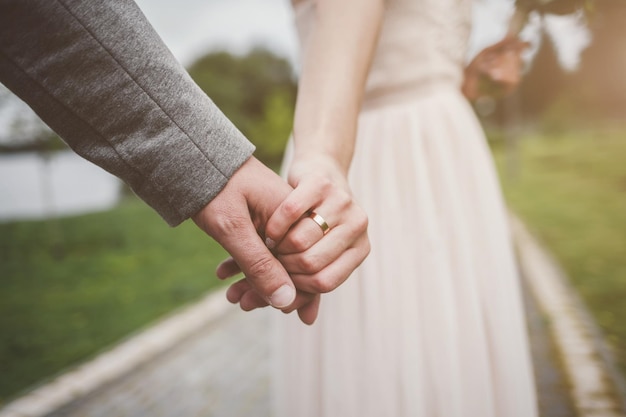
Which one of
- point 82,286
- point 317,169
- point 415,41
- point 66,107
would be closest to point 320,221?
point 317,169

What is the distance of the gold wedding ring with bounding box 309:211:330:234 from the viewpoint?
90cm

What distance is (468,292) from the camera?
132 cm

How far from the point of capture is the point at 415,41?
4.19ft

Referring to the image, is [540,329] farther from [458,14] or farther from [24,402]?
[24,402]

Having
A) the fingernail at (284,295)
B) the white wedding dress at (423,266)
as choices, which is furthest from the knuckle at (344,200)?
the white wedding dress at (423,266)

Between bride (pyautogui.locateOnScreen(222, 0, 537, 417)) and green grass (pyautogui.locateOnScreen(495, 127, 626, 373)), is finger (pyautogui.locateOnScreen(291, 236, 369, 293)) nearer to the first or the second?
bride (pyautogui.locateOnScreen(222, 0, 537, 417))

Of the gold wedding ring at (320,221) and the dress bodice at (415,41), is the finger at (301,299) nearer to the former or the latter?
the gold wedding ring at (320,221)

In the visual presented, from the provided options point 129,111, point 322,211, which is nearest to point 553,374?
point 322,211

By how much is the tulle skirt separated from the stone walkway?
5.92 feet

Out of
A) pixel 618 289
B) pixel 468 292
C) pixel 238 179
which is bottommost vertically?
pixel 618 289

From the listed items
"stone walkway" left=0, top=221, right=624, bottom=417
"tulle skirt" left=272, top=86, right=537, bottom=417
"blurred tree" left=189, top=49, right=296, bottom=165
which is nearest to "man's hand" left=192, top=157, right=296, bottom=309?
"tulle skirt" left=272, top=86, right=537, bottom=417

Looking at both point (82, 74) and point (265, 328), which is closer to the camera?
point (82, 74)

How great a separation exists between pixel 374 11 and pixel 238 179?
0.54 metres

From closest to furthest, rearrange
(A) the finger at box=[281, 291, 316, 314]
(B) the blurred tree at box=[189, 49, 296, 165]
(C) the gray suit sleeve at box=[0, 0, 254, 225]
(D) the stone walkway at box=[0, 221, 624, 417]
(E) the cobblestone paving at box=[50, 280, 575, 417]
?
1. (C) the gray suit sleeve at box=[0, 0, 254, 225]
2. (A) the finger at box=[281, 291, 316, 314]
3. (D) the stone walkway at box=[0, 221, 624, 417]
4. (E) the cobblestone paving at box=[50, 280, 575, 417]
5. (B) the blurred tree at box=[189, 49, 296, 165]
